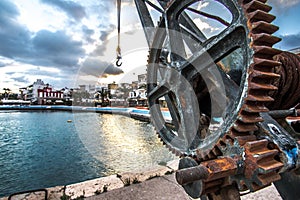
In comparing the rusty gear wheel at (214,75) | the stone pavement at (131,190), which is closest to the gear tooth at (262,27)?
the rusty gear wheel at (214,75)

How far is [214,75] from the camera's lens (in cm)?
134

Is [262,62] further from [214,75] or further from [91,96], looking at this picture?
[91,96]

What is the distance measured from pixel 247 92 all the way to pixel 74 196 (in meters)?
2.87

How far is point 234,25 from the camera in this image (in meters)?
1.08

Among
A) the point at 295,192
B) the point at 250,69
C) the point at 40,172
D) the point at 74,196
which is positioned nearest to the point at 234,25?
the point at 250,69

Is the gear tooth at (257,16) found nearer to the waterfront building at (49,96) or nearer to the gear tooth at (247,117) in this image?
the gear tooth at (247,117)

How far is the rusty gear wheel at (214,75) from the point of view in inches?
38.3

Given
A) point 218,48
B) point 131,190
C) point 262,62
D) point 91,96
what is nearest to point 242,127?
point 262,62

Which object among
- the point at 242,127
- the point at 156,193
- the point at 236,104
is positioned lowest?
the point at 156,193

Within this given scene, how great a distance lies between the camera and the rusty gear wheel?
0.97m

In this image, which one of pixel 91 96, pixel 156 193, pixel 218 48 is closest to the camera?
pixel 218 48

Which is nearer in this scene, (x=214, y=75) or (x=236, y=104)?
(x=236, y=104)

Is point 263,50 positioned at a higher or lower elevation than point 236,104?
higher

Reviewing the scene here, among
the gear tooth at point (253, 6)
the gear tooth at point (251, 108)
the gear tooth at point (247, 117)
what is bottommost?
the gear tooth at point (247, 117)
